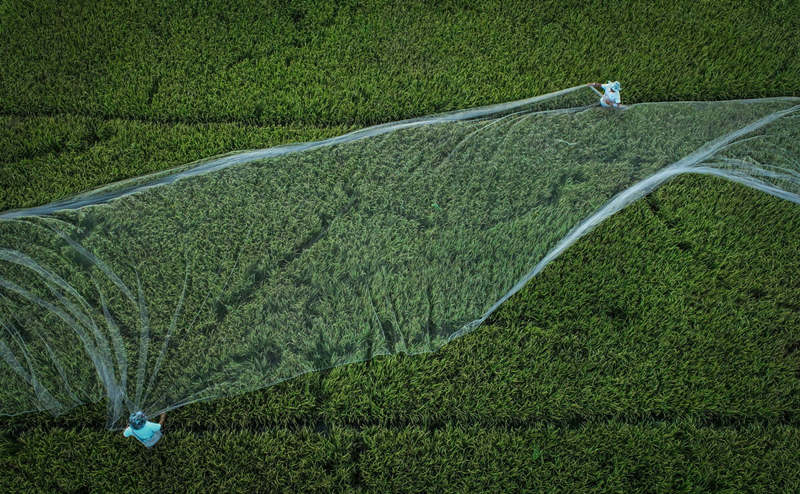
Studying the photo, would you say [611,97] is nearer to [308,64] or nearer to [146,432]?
[308,64]

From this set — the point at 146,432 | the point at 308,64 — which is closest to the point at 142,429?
the point at 146,432

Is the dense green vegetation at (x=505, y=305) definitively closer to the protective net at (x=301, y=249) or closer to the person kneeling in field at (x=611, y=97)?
the protective net at (x=301, y=249)

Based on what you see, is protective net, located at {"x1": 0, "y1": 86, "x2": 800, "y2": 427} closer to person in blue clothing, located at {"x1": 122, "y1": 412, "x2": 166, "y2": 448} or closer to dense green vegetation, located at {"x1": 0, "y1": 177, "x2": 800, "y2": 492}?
person in blue clothing, located at {"x1": 122, "y1": 412, "x2": 166, "y2": 448}

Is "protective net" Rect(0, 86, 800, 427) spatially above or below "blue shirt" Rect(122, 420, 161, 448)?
above

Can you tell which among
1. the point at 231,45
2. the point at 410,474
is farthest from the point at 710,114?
the point at 231,45

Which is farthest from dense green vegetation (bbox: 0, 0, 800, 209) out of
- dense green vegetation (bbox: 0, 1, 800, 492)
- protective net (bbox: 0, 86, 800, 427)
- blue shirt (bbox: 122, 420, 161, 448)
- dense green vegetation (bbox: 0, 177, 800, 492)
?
blue shirt (bbox: 122, 420, 161, 448)

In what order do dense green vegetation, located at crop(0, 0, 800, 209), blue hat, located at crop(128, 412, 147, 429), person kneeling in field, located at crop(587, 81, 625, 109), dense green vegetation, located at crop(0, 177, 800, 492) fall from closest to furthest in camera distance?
blue hat, located at crop(128, 412, 147, 429) < dense green vegetation, located at crop(0, 177, 800, 492) < person kneeling in field, located at crop(587, 81, 625, 109) < dense green vegetation, located at crop(0, 0, 800, 209)
